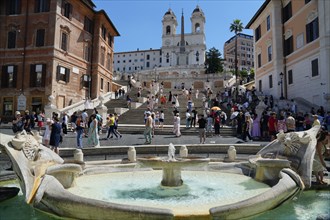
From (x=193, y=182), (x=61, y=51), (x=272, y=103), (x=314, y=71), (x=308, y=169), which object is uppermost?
(x=61, y=51)

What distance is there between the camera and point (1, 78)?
3023 centimetres

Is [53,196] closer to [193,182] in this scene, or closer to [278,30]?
[193,182]

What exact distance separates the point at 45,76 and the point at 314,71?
2607 cm

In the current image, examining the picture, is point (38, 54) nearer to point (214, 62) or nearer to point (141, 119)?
point (141, 119)

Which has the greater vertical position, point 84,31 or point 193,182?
point 84,31

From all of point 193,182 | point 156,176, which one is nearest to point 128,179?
point 156,176

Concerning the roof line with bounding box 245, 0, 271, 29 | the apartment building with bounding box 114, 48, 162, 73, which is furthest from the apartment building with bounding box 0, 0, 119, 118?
the apartment building with bounding box 114, 48, 162, 73

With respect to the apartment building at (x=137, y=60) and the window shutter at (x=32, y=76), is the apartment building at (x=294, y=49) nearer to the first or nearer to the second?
the window shutter at (x=32, y=76)

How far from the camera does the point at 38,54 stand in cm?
2972

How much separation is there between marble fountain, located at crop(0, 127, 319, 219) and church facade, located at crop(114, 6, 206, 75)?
93.7 meters

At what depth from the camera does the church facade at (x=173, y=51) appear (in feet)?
344

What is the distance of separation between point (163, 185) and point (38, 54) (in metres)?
28.0

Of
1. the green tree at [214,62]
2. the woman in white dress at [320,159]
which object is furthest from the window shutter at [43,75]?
the green tree at [214,62]

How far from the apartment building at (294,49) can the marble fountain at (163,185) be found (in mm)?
16424
